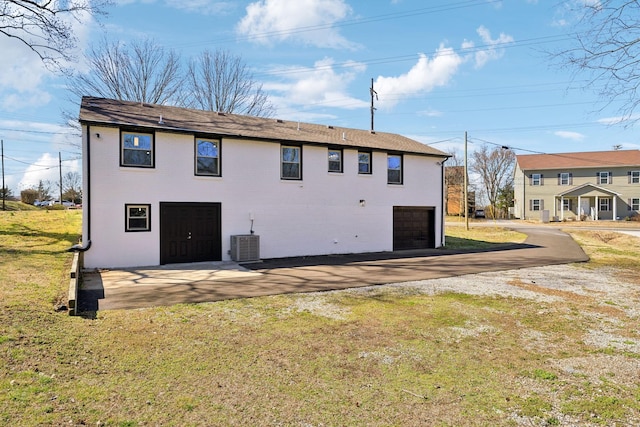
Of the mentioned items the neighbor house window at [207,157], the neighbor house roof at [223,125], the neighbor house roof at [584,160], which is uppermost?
the neighbor house roof at [584,160]

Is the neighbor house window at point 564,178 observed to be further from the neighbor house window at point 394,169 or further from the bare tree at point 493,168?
the neighbor house window at point 394,169

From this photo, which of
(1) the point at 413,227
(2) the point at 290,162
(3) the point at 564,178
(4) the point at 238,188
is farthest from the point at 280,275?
(3) the point at 564,178

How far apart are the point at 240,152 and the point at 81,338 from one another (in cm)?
988

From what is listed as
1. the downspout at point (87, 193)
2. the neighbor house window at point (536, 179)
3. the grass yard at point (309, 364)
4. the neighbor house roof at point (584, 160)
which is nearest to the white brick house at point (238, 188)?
the downspout at point (87, 193)

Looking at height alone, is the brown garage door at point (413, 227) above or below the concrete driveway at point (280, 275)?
above

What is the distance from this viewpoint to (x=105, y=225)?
11.9 meters

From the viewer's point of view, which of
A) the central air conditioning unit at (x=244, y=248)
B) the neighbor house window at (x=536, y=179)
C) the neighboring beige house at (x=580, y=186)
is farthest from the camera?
the neighbor house window at (x=536, y=179)

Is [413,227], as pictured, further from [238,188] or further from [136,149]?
[136,149]

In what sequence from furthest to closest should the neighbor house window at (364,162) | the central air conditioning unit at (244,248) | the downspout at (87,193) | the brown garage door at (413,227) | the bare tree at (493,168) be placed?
the bare tree at (493,168)
the brown garage door at (413,227)
the neighbor house window at (364,162)
the central air conditioning unit at (244,248)
the downspout at (87,193)

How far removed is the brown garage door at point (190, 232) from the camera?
507 inches

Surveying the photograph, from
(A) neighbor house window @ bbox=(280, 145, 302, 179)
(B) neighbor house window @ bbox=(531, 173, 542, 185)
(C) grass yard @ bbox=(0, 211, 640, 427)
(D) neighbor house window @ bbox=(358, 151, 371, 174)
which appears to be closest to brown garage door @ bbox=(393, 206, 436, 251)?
(D) neighbor house window @ bbox=(358, 151, 371, 174)

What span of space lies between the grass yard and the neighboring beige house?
40012mm

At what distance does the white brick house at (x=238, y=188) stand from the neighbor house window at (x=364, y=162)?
0.05 m

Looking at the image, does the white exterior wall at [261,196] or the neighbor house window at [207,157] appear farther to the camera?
the neighbor house window at [207,157]
